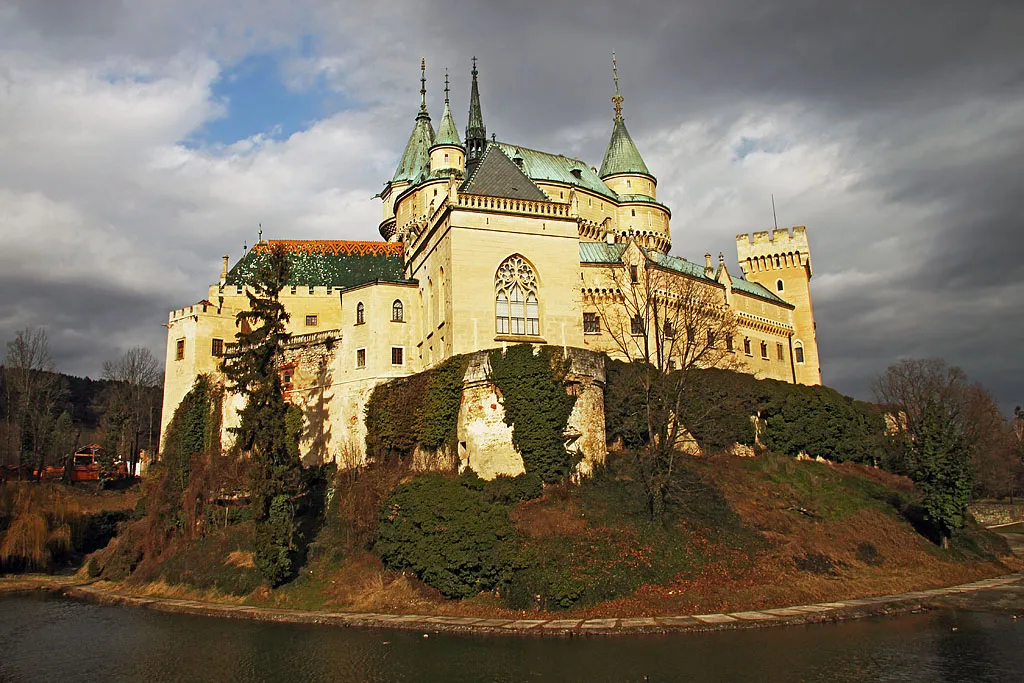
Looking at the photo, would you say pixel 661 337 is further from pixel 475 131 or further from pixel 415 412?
pixel 475 131

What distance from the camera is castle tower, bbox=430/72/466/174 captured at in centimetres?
5409

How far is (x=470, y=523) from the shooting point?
27578mm

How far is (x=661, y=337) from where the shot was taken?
35062 mm

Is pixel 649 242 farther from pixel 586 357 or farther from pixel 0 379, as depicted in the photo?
pixel 0 379

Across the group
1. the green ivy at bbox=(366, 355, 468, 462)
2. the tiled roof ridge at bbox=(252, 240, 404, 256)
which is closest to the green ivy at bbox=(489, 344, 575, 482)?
the green ivy at bbox=(366, 355, 468, 462)

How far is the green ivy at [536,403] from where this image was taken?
31000 millimetres

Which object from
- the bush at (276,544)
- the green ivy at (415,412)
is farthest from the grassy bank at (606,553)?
the green ivy at (415,412)

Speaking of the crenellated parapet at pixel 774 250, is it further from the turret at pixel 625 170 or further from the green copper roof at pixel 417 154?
the green copper roof at pixel 417 154

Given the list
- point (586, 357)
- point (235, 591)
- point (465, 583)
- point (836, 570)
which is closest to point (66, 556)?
point (235, 591)

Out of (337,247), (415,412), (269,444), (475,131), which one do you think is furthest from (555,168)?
(269,444)

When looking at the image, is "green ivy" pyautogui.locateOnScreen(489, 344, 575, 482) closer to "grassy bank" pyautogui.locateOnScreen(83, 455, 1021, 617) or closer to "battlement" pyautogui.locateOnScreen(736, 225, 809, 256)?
"grassy bank" pyautogui.locateOnScreen(83, 455, 1021, 617)

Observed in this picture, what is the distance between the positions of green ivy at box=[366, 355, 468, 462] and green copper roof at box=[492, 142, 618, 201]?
Result: 24836 mm

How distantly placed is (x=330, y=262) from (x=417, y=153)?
14789 millimetres

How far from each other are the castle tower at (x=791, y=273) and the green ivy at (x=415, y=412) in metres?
38.1
